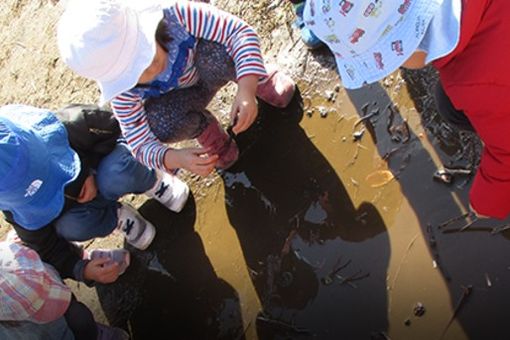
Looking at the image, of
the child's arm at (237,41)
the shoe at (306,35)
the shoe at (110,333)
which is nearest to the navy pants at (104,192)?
the shoe at (110,333)

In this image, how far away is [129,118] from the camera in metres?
2.15

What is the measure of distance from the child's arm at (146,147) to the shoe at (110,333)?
0.68 metres

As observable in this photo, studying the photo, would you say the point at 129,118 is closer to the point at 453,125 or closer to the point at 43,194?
the point at 43,194

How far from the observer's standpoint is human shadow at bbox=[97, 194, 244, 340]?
229cm

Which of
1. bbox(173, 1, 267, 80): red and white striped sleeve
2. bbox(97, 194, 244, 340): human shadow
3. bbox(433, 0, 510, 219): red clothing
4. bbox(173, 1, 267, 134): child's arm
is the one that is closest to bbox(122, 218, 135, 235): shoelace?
bbox(97, 194, 244, 340): human shadow

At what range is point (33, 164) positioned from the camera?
194 centimetres

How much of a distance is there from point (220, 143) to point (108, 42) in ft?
2.36

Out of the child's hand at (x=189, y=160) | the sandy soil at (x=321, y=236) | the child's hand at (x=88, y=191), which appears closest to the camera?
the sandy soil at (x=321, y=236)

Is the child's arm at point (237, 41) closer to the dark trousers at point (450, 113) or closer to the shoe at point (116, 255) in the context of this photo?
the dark trousers at point (450, 113)

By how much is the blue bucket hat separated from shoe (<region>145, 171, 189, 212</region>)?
0.43 metres

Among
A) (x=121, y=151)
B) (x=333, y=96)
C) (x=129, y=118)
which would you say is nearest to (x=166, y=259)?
(x=121, y=151)

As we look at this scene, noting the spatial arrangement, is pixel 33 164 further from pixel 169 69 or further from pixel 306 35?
pixel 306 35

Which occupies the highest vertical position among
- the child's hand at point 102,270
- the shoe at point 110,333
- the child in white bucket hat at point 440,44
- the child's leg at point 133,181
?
the child in white bucket hat at point 440,44

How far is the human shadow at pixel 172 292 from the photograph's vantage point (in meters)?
2.29
